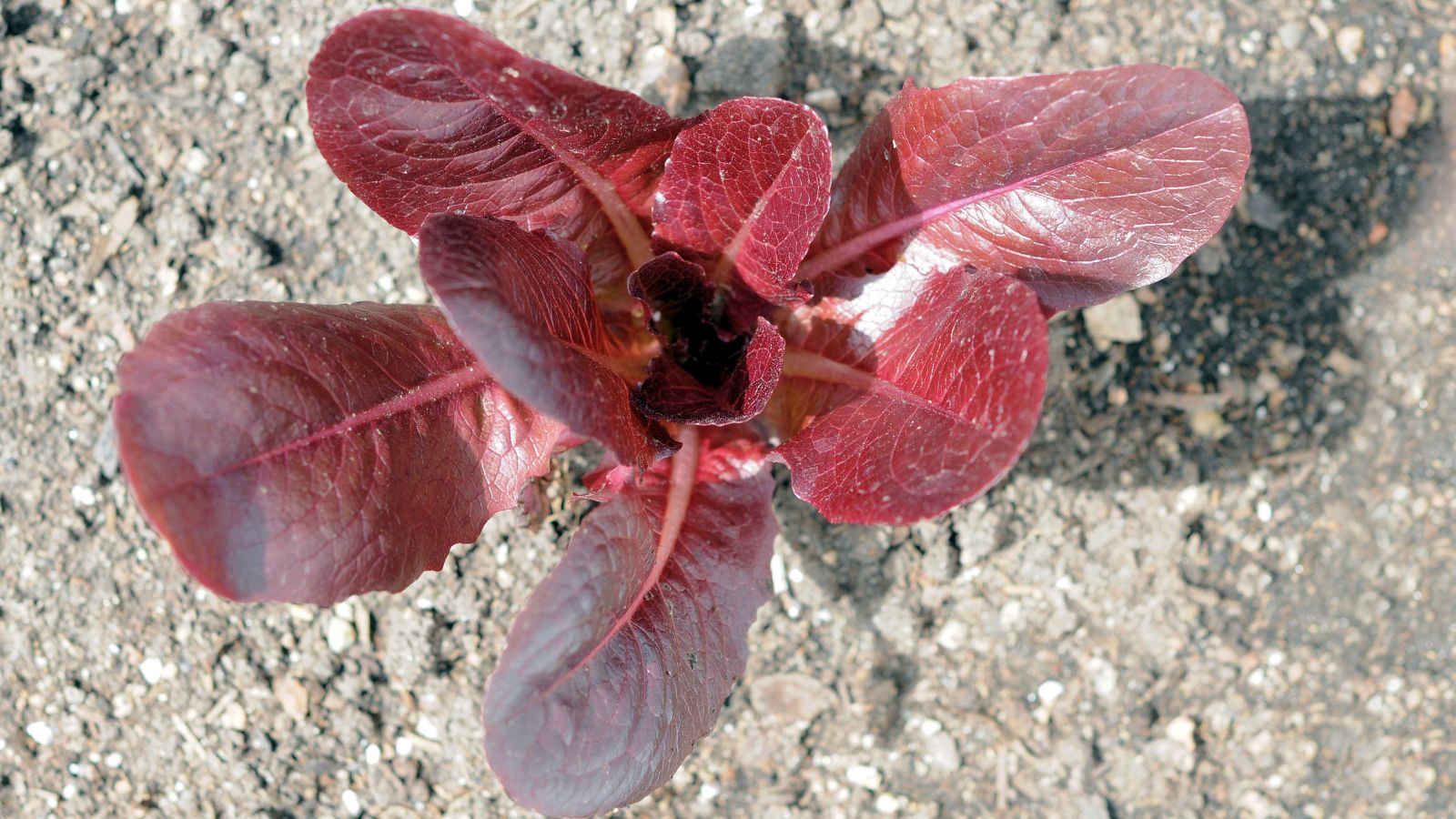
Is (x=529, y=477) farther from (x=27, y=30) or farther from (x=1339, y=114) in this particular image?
(x=1339, y=114)

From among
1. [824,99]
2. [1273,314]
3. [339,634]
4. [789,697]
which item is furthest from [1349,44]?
[339,634]

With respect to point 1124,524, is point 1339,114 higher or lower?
higher

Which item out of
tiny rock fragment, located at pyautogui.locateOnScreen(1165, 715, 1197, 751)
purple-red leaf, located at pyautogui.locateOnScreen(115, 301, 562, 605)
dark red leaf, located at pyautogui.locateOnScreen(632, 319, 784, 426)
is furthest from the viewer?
tiny rock fragment, located at pyautogui.locateOnScreen(1165, 715, 1197, 751)

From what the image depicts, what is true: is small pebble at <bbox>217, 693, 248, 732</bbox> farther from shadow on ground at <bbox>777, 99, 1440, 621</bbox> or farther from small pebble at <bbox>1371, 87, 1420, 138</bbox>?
small pebble at <bbox>1371, 87, 1420, 138</bbox>

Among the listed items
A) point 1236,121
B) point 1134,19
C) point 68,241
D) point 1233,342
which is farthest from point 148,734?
point 1134,19

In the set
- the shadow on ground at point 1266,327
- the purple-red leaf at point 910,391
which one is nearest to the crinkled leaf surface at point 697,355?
the purple-red leaf at point 910,391

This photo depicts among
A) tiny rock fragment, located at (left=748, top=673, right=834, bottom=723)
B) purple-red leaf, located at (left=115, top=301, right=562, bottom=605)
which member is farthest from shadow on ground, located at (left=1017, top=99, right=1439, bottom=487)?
purple-red leaf, located at (left=115, top=301, right=562, bottom=605)
